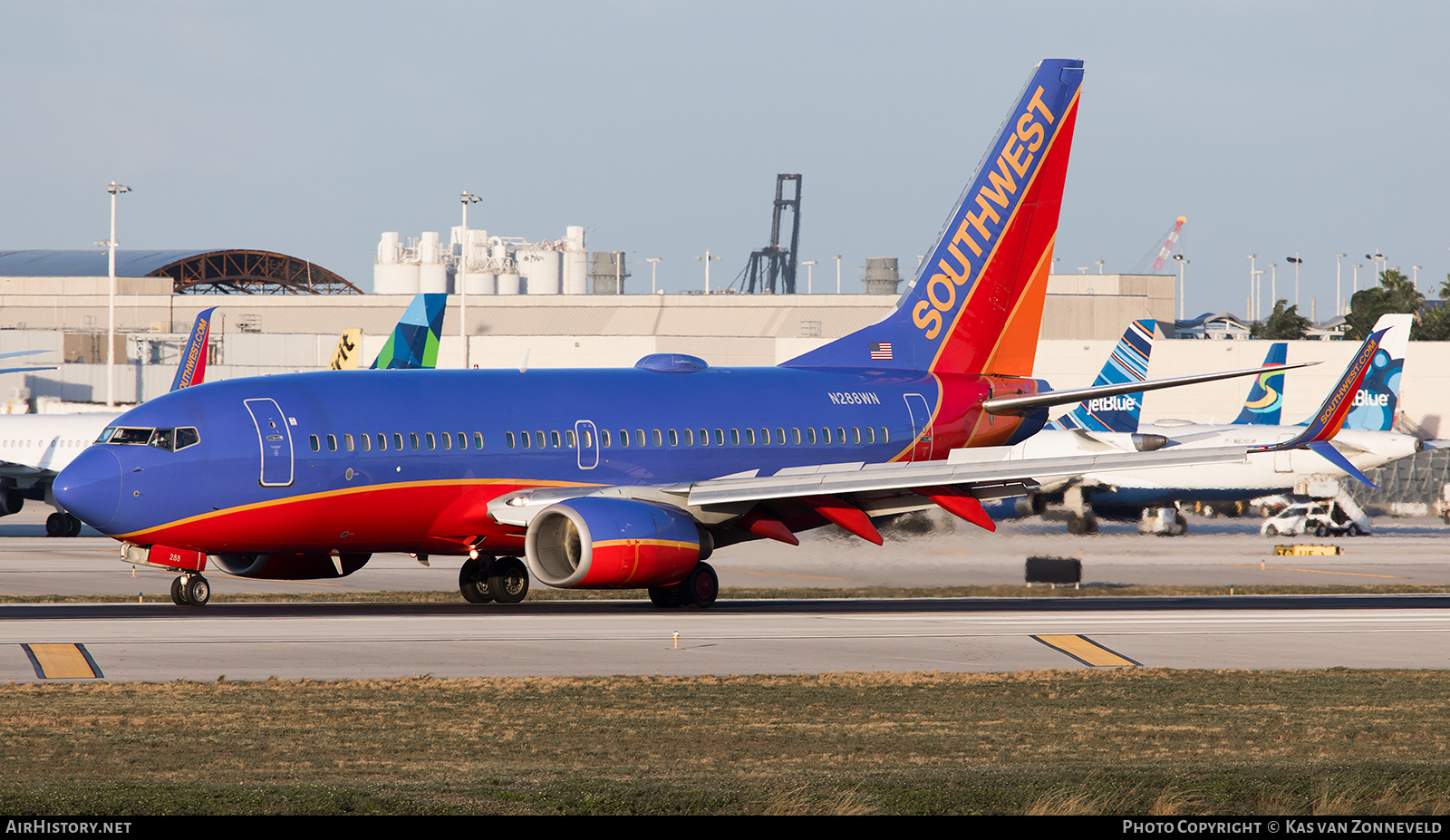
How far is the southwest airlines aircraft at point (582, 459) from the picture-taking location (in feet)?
95.0

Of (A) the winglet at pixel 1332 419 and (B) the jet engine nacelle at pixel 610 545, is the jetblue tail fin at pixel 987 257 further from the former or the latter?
(B) the jet engine nacelle at pixel 610 545

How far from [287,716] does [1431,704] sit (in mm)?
13185

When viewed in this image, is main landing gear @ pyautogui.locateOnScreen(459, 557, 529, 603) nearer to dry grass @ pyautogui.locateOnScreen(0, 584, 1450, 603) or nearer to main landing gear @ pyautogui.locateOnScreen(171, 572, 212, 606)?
dry grass @ pyautogui.locateOnScreen(0, 584, 1450, 603)

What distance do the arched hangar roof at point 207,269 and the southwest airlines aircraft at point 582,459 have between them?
345 ft

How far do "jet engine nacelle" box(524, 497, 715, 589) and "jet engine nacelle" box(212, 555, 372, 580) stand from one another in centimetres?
402

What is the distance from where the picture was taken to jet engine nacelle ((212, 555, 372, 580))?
103 ft

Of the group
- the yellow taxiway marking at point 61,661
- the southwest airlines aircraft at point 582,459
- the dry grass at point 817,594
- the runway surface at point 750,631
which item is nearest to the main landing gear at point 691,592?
the southwest airlines aircraft at point 582,459

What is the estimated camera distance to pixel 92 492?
2803 centimetres

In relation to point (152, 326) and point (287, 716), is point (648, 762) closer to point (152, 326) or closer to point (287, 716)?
point (287, 716)

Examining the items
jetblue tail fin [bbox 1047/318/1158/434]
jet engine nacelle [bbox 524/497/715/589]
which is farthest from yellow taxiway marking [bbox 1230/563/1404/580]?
jetblue tail fin [bbox 1047/318/1158/434]

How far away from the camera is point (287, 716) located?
17938mm

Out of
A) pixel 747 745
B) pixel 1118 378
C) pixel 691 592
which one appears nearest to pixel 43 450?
pixel 691 592

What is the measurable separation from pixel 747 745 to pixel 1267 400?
68489mm

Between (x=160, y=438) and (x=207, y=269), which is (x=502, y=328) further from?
(x=160, y=438)
